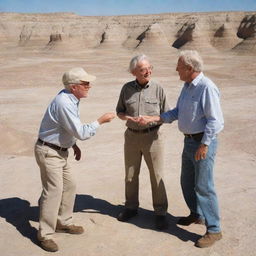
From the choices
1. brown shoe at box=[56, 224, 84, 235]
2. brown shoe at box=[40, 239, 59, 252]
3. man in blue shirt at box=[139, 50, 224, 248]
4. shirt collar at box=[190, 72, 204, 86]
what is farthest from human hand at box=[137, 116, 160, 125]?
brown shoe at box=[40, 239, 59, 252]

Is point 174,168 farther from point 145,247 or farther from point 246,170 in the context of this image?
point 145,247

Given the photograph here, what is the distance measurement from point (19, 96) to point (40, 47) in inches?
2094

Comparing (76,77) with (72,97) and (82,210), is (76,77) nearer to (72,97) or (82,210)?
(72,97)

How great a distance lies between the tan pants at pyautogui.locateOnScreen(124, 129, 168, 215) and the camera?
14.6ft

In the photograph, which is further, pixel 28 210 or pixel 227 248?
pixel 28 210

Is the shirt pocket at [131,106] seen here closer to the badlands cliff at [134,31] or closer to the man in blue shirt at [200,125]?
the man in blue shirt at [200,125]

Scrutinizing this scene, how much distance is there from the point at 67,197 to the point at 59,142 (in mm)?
736

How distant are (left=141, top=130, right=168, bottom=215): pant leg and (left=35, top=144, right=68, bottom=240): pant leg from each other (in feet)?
3.12

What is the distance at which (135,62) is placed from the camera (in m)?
4.16

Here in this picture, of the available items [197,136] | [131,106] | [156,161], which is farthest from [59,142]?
[197,136]

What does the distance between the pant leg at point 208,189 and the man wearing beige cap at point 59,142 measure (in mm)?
1078

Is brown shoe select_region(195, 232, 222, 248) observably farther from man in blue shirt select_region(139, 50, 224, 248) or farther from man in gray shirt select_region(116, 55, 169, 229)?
man in gray shirt select_region(116, 55, 169, 229)

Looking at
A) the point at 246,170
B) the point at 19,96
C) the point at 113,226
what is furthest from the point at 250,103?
the point at 113,226

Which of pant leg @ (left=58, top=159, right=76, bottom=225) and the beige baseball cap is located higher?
the beige baseball cap
